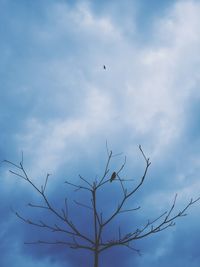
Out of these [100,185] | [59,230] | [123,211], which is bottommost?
[59,230]

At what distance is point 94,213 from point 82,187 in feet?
1.92

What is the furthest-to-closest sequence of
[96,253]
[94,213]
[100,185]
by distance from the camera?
[100,185]
[94,213]
[96,253]

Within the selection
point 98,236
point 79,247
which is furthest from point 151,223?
point 79,247

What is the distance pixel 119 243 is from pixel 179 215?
4.35 feet

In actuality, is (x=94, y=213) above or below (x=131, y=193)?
below

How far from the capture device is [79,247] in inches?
234

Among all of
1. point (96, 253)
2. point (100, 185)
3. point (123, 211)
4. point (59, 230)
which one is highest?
point (100, 185)

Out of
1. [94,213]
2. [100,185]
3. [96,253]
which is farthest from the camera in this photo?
[100,185]

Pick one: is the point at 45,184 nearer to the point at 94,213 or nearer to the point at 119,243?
the point at 94,213

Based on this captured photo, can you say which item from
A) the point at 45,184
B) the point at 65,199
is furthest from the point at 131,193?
the point at 45,184

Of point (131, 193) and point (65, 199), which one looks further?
point (131, 193)

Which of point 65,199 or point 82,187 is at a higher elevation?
point 82,187

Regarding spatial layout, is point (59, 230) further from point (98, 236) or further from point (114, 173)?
point (114, 173)

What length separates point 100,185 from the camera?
6.23 m
